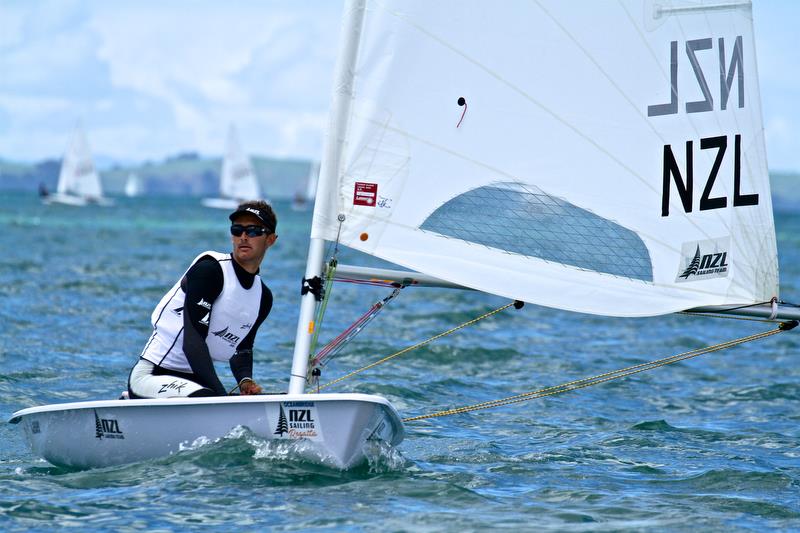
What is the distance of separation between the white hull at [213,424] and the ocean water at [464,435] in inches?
3.6

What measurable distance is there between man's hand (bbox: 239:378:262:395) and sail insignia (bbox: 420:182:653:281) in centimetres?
130

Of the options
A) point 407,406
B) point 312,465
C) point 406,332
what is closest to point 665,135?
point 312,465

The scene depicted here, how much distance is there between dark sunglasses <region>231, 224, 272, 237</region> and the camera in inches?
219

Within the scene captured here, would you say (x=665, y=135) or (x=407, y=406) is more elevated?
(x=665, y=135)

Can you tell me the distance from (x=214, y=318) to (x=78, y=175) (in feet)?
196

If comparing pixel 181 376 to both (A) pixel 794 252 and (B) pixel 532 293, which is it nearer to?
(B) pixel 532 293

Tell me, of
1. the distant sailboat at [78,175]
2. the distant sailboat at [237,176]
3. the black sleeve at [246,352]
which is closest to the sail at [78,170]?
the distant sailboat at [78,175]

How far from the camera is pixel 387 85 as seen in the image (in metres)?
5.57

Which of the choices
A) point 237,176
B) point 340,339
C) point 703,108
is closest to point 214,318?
point 340,339

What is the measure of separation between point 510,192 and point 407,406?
3144mm

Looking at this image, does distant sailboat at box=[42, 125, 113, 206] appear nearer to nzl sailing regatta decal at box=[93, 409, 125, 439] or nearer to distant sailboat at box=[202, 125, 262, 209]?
distant sailboat at box=[202, 125, 262, 209]

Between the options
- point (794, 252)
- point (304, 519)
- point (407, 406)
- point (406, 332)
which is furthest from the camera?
point (794, 252)

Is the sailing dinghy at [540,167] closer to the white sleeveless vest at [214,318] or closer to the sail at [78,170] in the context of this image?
the white sleeveless vest at [214,318]

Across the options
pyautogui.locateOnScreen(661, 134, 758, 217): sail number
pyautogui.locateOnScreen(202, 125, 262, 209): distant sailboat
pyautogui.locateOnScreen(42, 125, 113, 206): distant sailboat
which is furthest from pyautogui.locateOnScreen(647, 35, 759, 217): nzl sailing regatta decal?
pyautogui.locateOnScreen(42, 125, 113, 206): distant sailboat
